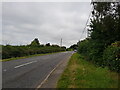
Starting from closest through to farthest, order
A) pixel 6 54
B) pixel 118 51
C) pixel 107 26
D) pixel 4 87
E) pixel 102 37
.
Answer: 1. pixel 4 87
2. pixel 118 51
3. pixel 107 26
4. pixel 102 37
5. pixel 6 54

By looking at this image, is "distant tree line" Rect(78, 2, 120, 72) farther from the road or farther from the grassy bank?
the road

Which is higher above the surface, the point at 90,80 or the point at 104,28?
the point at 104,28

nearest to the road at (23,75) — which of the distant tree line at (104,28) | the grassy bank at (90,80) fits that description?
the grassy bank at (90,80)

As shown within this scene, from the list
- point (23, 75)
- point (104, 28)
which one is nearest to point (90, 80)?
point (23, 75)

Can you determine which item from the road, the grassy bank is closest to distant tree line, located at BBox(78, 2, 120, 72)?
the grassy bank

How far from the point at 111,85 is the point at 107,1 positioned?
30.6 feet

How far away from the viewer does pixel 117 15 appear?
14.5m

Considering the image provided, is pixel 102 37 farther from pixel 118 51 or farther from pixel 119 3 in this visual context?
pixel 118 51

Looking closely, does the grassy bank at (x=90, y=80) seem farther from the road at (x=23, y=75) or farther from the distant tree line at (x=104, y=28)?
the distant tree line at (x=104, y=28)

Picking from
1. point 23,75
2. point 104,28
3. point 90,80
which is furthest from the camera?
point 104,28

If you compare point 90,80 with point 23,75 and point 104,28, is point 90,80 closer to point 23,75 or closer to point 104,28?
point 23,75

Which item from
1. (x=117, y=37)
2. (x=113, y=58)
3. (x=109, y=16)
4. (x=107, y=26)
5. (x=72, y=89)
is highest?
(x=109, y=16)

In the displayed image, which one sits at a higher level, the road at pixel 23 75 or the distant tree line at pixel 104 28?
the distant tree line at pixel 104 28

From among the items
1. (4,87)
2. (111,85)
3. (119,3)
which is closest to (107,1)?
(119,3)
